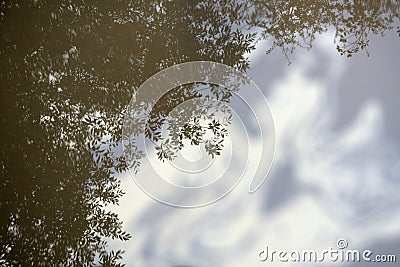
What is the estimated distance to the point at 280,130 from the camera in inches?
63.6

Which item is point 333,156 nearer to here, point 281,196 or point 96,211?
point 281,196

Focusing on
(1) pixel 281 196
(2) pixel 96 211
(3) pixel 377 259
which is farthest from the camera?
(2) pixel 96 211

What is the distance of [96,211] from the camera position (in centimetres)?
166

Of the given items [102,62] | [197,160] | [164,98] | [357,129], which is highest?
[102,62]

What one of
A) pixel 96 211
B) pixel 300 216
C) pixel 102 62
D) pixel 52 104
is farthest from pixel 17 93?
pixel 300 216

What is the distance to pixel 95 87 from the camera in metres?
1.75

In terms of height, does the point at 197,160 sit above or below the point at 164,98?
below

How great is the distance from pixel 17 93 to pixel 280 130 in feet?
3.41

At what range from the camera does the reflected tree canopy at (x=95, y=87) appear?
1655 millimetres

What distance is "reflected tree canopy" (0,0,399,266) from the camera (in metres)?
1.66

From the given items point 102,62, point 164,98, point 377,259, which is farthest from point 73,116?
point 377,259

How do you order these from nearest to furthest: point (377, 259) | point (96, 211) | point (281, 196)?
point (377, 259) < point (281, 196) < point (96, 211)

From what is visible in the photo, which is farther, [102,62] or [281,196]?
[102,62]

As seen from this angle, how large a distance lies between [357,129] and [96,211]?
1.00 metres
